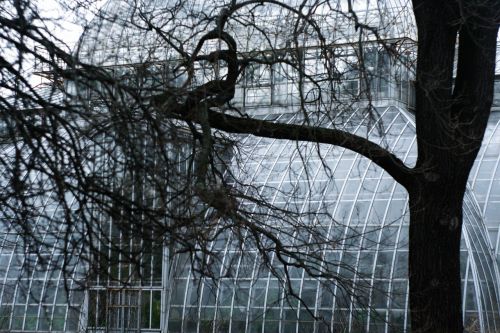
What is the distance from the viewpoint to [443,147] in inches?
325

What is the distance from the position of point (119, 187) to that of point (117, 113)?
0.52m

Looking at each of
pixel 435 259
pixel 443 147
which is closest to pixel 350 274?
pixel 435 259

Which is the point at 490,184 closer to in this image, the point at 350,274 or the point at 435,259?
the point at 350,274

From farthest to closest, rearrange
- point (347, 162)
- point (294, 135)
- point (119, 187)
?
1. point (347, 162)
2. point (294, 135)
3. point (119, 187)

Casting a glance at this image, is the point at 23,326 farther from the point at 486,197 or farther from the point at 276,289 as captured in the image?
the point at 486,197

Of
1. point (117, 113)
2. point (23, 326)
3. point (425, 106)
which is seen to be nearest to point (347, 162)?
point (23, 326)

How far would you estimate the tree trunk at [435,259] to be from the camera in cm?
839

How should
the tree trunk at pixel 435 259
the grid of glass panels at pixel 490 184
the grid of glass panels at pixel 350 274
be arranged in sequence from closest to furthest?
1. the tree trunk at pixel 435 259
2. the grid of glass panels at pixel 350 274
3. the grid of glass panels at pixel 490 184

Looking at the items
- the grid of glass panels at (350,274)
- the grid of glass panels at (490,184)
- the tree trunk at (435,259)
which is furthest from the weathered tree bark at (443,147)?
the grid of glass panels at (490,184)

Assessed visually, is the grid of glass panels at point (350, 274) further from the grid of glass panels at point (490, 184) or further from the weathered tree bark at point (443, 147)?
the weathered tree bark at point (443, 147)

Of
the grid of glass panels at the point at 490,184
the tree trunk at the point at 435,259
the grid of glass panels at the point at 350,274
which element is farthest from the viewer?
the grid of glass panels at the point at 490,184

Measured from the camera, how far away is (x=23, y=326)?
18547mm

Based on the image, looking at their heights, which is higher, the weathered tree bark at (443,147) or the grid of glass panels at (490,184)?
the grid of glass panels at (490,184)

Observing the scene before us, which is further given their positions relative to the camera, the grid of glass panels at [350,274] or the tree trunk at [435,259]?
the grid of glass panels at [350,274]
